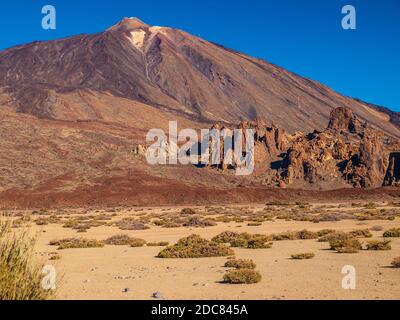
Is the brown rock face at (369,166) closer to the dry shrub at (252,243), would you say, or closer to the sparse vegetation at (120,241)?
the dry shrub at (252,243)

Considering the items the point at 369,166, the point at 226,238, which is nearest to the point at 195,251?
the point at 226,238

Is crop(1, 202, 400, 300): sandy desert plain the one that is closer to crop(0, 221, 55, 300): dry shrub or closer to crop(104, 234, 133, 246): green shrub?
crop(104, 234, 133, 246): green shrub

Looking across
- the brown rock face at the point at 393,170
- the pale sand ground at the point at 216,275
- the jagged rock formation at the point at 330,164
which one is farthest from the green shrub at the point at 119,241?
the brown rock face at the point at 393,170

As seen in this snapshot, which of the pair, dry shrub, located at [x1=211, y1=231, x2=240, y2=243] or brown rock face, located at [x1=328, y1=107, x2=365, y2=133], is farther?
brown rock face, located at [x1=328, y1=107, x2=365, y2=133]

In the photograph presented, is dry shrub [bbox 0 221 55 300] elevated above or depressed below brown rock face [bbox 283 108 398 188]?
below

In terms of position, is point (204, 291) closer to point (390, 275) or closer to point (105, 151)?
point (390, 275)

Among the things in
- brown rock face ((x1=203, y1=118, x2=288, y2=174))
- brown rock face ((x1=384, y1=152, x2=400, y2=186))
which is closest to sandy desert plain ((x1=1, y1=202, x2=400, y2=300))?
brown rock face ((x1=384, y1=152, x2=400, y2=186))
